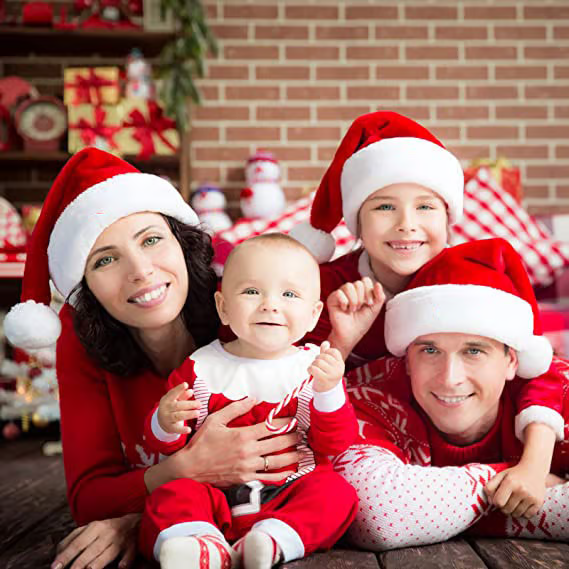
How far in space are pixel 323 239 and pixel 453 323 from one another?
49 centimetres

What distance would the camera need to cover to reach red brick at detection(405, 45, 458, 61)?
3.69 m

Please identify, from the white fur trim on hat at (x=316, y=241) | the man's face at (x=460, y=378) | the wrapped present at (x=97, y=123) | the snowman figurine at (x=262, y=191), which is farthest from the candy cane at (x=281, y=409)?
the wrapped present at (x=97, y=123)

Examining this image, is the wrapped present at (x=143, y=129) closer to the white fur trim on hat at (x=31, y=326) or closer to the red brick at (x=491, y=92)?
the red brick at (x=491, y=92)

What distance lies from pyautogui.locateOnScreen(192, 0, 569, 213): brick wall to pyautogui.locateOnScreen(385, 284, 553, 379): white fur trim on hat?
2.36m

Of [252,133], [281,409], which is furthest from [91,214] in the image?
[252,133]

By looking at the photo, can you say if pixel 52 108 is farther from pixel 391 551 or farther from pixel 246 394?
pixel 391 551

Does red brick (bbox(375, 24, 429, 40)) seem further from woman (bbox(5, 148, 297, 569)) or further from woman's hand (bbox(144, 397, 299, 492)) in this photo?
woman's hand (bbox(144, 397, 299, 492))

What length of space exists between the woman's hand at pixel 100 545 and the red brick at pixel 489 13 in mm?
3263

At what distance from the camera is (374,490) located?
4.12 feet

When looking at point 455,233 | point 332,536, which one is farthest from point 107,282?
point 455,233

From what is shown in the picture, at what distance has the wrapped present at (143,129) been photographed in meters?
3.39

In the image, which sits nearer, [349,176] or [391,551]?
[391,551]

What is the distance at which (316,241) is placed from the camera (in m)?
1.75

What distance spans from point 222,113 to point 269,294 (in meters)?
2.62
